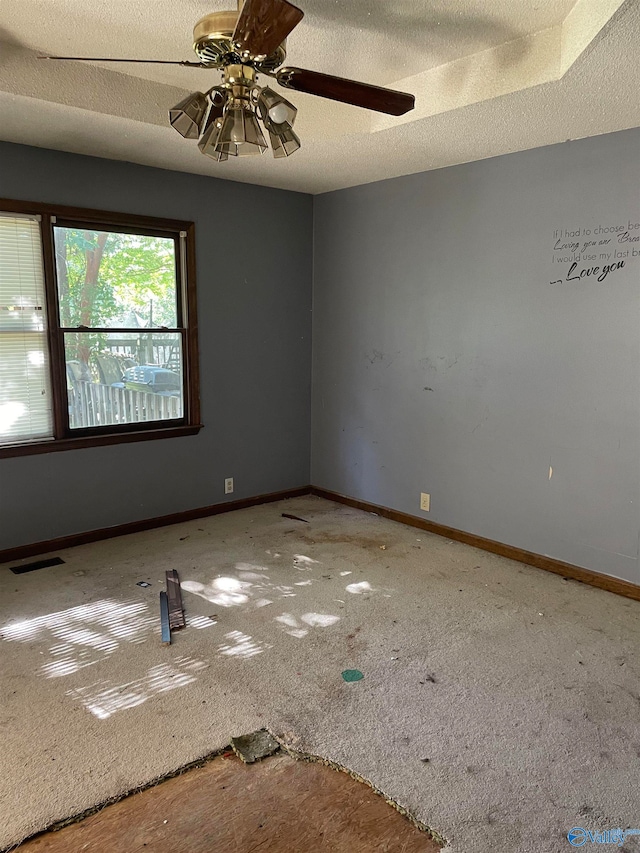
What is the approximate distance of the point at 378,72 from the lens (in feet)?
9.14

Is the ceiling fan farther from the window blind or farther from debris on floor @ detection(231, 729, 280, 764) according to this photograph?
debris on floor @ detection(231, 729, 280, 764)

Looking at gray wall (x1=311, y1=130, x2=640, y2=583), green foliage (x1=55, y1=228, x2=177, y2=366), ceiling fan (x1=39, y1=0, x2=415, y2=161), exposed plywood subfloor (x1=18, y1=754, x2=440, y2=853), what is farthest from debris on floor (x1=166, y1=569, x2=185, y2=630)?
ceiling fan (x1=39, y1=0, x2=415, y2=161)

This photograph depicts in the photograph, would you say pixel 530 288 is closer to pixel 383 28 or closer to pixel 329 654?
pixel 383 28

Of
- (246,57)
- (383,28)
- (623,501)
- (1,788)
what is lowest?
(1,788)

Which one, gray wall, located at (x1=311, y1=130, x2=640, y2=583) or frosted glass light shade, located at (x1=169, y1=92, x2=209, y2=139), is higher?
frosted glass light shade, located at (x1=169, y1=92, x2=209, y2=139)

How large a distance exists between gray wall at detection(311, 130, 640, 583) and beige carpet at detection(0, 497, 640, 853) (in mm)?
466

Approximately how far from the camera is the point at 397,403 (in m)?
4.33

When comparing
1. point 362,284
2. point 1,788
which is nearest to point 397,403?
point 362,284

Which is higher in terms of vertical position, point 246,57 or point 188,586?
point 246,57

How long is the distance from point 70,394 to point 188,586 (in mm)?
1432

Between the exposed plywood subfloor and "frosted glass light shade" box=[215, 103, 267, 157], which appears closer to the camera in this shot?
the exposed plywood subfloor

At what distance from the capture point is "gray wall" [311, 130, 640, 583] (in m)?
3.19

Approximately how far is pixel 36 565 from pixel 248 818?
228cm

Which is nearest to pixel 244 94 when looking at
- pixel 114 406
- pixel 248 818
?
pixel 248 818
